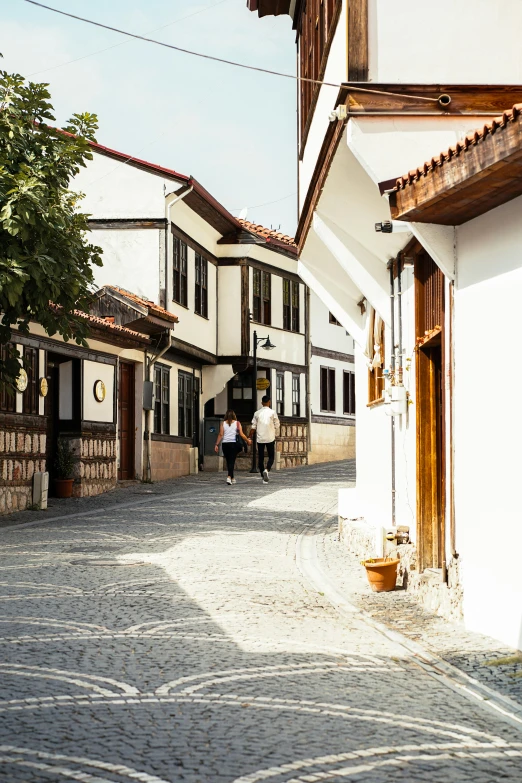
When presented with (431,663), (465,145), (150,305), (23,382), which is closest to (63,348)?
(23,382)

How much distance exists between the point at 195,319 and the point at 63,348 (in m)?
8.41

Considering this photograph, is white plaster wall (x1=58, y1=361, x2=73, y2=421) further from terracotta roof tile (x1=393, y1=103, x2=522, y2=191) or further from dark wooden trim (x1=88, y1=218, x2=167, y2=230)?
terracotta roof tile (x1=393, y1=103, x2=522, y2=191)

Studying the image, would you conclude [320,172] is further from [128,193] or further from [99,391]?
[128,193]

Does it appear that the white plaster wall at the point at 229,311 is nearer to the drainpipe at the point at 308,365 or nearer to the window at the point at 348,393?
the drainpipe at the point at 308,365

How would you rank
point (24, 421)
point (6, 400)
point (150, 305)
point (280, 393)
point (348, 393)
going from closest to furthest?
point (6, 400) < point (24, 421) < point (150, 305) < point (280, 393) < point (348, 393)

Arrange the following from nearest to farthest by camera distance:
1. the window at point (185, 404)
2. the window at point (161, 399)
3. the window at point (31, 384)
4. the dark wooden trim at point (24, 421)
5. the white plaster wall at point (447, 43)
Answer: the white plaster wall at point (447, 43)
the dark wooden trim at point (24, 421)
the window at point (31, 384)
the window at point (161, 399)
the window at point (185, 404)

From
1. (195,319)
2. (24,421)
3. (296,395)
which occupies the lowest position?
(24,421)

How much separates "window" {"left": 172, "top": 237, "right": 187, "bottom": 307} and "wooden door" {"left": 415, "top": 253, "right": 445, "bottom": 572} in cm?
1605

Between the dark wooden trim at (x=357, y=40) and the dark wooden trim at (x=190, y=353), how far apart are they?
16.0 m

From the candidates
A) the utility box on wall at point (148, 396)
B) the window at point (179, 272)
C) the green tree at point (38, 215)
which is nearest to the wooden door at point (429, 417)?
the green tree at point (38, 215)

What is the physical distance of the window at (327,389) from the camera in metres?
34.9

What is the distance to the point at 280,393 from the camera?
104 ft

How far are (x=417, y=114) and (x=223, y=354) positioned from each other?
2087 cm

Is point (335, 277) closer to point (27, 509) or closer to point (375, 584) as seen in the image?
point (375, 584)
